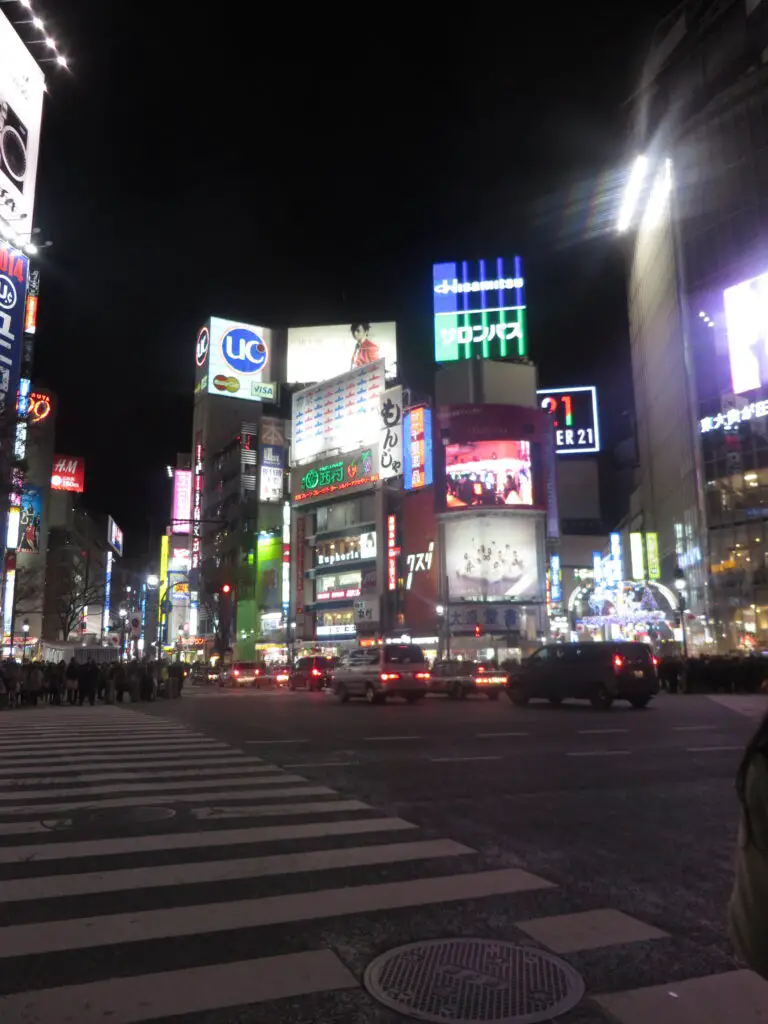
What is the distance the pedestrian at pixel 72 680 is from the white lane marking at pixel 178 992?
24350 mm

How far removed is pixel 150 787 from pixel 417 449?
53.1m

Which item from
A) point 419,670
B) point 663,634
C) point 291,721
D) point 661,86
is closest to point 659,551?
point 663,634

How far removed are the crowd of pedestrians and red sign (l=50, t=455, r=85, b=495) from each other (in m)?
72.8

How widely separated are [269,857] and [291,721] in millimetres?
12570

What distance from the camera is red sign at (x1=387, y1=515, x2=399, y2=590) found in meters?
60.6

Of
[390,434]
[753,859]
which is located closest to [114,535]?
[390,434]

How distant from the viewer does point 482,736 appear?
14.1 meters

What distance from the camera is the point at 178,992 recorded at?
11.5ft

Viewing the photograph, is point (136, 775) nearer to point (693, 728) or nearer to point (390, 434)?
point (693, 728)

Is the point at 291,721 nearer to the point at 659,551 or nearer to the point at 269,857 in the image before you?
the point at 269,857

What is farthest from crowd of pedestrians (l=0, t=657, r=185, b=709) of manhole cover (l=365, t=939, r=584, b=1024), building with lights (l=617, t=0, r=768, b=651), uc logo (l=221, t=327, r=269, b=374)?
uc logo (l=221, t=327, r=269, b=374)

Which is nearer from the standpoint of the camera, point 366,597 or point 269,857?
point 269,857

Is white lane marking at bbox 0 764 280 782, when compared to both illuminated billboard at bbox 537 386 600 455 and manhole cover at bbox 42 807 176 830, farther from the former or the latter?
illuminated billboard at bbox 537 386 600 455

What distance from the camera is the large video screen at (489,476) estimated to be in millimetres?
58250
